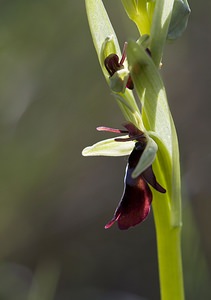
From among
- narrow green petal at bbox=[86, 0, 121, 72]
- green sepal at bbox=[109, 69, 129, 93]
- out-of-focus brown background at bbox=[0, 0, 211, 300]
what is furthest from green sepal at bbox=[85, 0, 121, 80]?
out-of-focus brown background at bbox=[0, 0, 211, 300]

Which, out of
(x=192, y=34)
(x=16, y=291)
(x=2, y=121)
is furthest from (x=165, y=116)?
(x=192, y=34)

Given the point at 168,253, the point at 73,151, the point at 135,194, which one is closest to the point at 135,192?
the point at 135,194

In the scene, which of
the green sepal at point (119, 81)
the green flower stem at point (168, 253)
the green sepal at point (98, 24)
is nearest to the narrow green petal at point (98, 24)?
the green sepal at point (98, 24)

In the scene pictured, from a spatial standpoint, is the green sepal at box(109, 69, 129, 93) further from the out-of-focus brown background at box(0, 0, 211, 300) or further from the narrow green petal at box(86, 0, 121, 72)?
the out-of-focus brown background at box(0, 0, 211, 300)

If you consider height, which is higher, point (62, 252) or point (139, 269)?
point (62, 252)

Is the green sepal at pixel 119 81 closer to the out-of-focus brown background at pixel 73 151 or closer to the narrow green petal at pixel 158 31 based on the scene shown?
the narrow green petal at pixel 158 31

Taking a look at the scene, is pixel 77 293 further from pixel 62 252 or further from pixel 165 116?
pixel 165 116
